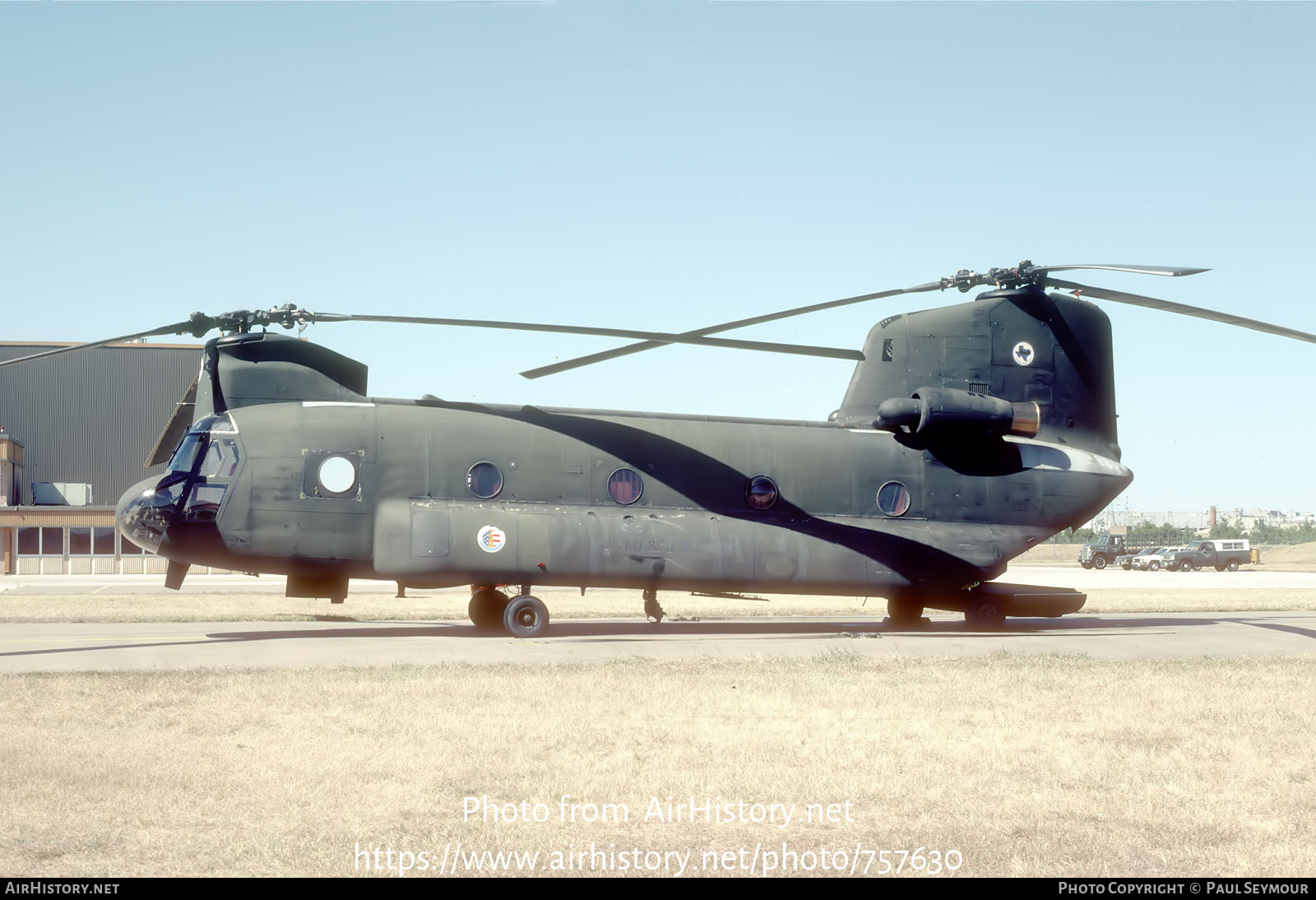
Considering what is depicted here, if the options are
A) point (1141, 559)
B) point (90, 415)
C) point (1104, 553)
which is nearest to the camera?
point (90, 415)

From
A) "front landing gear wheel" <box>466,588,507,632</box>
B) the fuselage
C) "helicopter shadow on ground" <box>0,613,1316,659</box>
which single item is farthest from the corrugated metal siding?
the fuselage

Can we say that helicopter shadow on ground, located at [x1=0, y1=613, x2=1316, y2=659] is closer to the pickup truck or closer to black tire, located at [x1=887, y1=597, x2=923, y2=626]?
black tire, located at [x1=887, y1=597, x2=923, y2=626]

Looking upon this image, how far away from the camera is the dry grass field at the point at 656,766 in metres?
7.20

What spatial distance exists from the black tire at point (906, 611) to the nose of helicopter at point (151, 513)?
42.2 feet

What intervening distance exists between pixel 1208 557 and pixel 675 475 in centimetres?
6098

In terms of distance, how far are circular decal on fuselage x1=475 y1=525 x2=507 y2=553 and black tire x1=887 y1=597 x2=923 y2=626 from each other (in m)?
7.89

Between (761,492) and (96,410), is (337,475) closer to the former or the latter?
(761,492)

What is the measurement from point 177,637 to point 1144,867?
51.7 ft

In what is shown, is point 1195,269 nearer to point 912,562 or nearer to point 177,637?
point 912,562

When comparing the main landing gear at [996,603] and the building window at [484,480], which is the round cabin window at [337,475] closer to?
the building window at [484,480]

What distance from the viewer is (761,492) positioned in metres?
20.0

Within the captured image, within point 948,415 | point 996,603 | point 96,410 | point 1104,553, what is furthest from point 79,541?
point 1104,553

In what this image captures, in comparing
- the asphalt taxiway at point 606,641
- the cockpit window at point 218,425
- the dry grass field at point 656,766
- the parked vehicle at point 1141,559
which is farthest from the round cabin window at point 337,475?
the parked vehicle at point 1141,559
